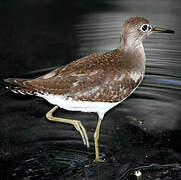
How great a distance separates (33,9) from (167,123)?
18.7ft

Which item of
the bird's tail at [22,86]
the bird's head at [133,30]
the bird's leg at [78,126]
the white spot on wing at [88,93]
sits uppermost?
the bird's head at [133,30]

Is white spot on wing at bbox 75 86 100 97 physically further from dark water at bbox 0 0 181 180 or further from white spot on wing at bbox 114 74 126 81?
dark water at bbox 0 0 181 180

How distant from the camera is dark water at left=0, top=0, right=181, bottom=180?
5266 millimetres

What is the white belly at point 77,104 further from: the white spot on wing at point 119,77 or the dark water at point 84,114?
the dark water at point 84,114

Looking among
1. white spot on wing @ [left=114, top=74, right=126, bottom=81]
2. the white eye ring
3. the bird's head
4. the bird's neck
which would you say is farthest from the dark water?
the white eye ring

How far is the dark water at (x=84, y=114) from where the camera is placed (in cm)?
527

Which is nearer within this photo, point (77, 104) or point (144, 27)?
point (77, 104)

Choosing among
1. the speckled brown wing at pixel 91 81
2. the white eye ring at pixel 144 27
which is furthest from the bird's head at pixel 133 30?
the speckled brown wing at pixel 91 81

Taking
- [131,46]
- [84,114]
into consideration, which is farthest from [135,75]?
[84,114]

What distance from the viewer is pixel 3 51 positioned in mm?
8828

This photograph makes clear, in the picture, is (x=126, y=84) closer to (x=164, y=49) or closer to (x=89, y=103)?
(x=89, y=103)

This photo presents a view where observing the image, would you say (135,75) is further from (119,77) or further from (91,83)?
(91,83)

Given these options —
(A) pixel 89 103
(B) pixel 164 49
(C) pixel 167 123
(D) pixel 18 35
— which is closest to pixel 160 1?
(B) pixel 164 49

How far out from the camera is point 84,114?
6516 millimetres
